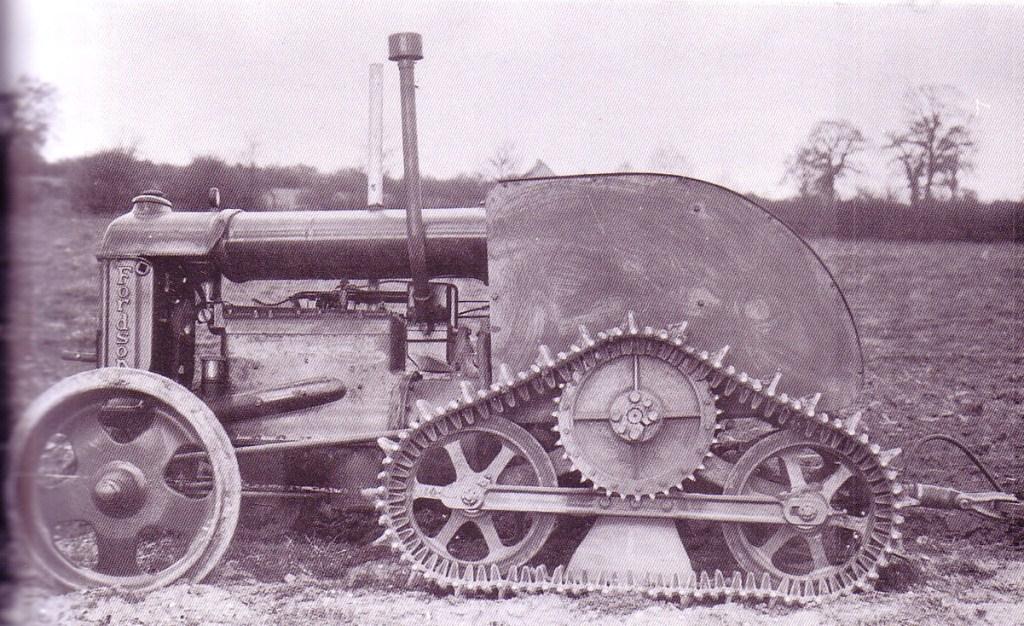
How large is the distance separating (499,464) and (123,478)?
1.86 metres

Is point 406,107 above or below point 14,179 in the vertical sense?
above

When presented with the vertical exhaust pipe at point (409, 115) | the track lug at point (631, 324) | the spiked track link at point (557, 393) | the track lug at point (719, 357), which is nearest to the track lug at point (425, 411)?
the spiked track link at point (557, 393)

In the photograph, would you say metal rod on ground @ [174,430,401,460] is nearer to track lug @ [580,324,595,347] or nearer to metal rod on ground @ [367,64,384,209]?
track lug @ [580,324,595,347]

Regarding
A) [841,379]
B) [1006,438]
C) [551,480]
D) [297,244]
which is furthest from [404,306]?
[1006,438]

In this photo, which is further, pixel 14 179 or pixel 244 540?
pixel 244 540

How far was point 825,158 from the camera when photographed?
637cm

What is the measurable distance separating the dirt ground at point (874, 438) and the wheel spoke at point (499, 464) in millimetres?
583

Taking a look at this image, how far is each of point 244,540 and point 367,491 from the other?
4.03 ft

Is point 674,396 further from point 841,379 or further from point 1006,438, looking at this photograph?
point 1006,438

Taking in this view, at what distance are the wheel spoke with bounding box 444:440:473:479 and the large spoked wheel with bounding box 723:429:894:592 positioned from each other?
1264mm

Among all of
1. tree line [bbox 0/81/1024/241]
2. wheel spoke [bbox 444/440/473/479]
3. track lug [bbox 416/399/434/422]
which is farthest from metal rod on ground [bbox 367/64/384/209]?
wheel spoke [bbox 444/440/473/479]

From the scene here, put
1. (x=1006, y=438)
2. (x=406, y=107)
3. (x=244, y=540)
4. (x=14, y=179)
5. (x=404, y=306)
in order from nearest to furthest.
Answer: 1. (x=14, y=179)
2. (x=406, y=107)
3. (x=244, y=540)
4. (x=404, y=306)
5. (x=1006, y=438)

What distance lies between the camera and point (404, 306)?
5867 millimetres

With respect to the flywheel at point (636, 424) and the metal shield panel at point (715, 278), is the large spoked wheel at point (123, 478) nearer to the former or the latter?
the flywheel at point (636, 424)
